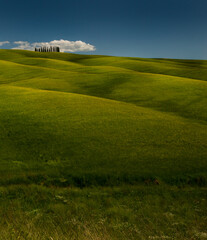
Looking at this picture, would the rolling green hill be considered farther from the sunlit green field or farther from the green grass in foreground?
the green grass in foreground

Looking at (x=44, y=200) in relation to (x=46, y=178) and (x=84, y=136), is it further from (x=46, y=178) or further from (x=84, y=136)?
(x=84, y=136)

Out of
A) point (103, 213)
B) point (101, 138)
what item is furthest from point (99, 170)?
point (101, 138)

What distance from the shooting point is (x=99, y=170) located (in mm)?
11016

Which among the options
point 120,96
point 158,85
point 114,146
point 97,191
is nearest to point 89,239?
point 97,191

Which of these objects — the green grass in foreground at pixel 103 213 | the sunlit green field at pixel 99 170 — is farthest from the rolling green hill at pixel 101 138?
the green grass in foreground at pixel 103 213

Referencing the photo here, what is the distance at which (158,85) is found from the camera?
3622cm

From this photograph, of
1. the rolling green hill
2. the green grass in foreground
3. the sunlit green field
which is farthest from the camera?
the rolling green hill

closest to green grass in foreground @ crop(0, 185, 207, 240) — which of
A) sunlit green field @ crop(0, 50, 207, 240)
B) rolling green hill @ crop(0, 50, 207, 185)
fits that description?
sunlit green field @ crop(0, 50, 207, 240)

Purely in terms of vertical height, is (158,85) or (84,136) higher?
(158,85)

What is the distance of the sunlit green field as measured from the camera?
630cm

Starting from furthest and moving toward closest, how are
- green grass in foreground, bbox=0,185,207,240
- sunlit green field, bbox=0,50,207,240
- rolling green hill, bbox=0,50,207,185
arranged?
rolling green hill, bbox=0,50,207,185
sunlit green field, bbox=0,50,207,240
green grass in foreground, bbox=0,185,207,240

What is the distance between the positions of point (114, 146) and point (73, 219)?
25.1 feet

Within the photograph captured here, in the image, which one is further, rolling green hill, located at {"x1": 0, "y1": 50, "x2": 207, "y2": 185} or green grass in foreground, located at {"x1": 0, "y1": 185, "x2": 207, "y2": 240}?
rolling green hill, located at {"x1": 0, "y1": 50, "x2": 207, "y2": 185}

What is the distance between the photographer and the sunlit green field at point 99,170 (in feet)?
20.7
